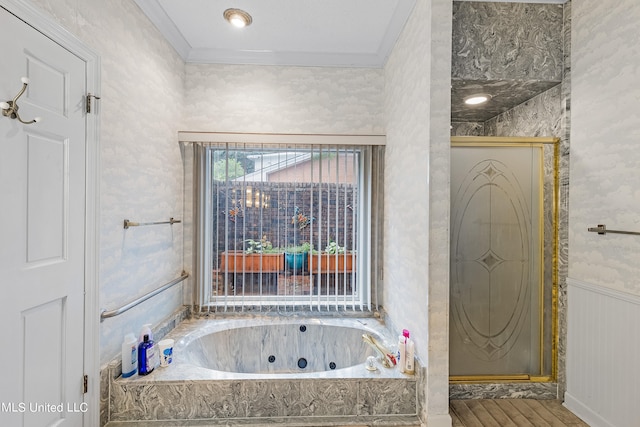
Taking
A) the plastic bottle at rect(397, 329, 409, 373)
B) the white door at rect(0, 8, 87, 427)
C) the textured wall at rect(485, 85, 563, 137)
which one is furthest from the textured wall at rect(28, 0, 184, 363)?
the textured wall at rect(485, 85, 563, 137)

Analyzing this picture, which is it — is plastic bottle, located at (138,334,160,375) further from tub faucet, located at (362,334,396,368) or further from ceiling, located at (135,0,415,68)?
ceiling, located at (135,0,415,68)

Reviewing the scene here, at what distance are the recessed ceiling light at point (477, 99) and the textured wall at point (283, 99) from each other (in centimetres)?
65

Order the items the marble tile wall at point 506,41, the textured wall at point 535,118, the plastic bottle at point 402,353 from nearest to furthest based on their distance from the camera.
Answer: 1. the plastic bottle at point 402,353
2. the marble tile wall at point 506,41
3. the textured wall at point 535,118

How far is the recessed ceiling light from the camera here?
7.13 feet

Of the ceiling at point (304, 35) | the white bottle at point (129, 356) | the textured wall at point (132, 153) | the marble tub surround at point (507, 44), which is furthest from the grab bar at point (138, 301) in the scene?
the marble tub surround at point (507, 44)

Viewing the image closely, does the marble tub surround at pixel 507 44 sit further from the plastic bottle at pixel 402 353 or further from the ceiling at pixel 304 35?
the plastic bottle at pixel 402 353

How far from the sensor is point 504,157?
6.53 feet

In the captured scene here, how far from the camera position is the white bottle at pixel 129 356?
168 centimetres

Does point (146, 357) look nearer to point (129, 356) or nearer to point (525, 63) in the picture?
point (129, 356)

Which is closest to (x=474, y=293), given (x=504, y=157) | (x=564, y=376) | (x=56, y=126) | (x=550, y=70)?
(x=564, y=376)

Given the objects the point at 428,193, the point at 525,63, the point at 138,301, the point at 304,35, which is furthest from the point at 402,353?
the point at 304,35

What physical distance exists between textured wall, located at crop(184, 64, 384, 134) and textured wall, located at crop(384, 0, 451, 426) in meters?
0.62

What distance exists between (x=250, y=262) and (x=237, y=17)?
5.71 feet

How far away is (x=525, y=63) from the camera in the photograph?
1936 mm
